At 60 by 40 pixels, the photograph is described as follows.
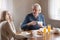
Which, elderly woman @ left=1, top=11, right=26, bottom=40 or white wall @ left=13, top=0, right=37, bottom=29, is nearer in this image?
elderly woman @ left=1, top=11, right=26, bottom=40

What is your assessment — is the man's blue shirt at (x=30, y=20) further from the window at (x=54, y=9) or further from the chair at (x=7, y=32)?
the window at (x=54, y=9)

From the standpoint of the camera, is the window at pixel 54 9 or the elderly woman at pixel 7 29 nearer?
the elderly woman at pixel 7 29

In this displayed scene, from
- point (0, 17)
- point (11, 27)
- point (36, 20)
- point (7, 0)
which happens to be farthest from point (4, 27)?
point (7, 0)

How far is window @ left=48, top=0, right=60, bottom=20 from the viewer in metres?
4.55

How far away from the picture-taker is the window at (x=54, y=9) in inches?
179

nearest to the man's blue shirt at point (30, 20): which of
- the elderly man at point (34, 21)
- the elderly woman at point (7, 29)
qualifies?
the elderly man at point (34, 21)

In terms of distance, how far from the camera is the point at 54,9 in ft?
15.1

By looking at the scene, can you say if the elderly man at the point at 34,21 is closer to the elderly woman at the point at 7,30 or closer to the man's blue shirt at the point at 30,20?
the man's blue shirt at the point at 30,20

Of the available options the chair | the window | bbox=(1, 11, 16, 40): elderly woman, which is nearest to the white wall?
the window

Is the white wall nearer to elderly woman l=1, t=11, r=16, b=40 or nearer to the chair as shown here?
elderly woman l=1, t=11, r=16, b=40

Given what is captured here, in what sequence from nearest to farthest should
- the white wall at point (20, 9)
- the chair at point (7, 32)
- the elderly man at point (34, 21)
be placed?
the chair at point (7, 32), the elderly man at point (34, 21), the white wall at point (20, 9)

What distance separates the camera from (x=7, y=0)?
423 cm

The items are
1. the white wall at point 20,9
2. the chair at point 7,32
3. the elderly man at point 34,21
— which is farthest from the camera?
the white wall at point 20,9

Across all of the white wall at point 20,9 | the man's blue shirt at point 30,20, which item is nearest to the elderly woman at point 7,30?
the man's blue shirt at point 30,20
